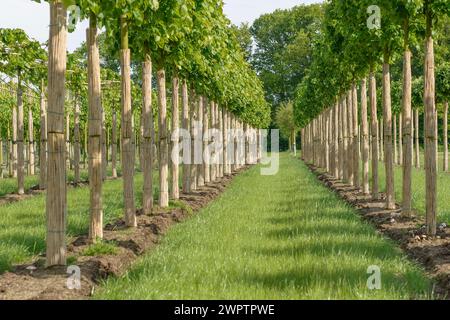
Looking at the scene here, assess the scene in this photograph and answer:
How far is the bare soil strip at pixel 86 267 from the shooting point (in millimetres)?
6273

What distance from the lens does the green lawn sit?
27.4 ft

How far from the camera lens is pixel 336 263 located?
7.69 metres

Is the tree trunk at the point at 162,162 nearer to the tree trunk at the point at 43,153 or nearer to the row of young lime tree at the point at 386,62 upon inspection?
the row of young lime tree at the point at 386,62

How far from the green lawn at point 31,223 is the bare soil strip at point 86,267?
0.34m

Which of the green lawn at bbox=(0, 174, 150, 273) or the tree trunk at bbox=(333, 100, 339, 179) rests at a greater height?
the tree trunk at bbox=(333, 100, 339, 179)

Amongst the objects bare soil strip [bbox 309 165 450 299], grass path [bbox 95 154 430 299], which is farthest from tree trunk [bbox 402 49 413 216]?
grass path [bbox 95 154 430 299]

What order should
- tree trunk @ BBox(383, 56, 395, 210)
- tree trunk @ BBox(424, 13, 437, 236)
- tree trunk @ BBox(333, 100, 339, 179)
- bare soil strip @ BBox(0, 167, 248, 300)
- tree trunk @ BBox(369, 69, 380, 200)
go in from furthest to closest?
tree trunk @ BBox(333, 100, 339, 179)
tree trunk @ BBox(369, 69, 380, 200)
tree trunk @ BBox(383, 56, 395, 210)
tree trunk @ BBox(424, 13, 437, 236)
bare soil strip @ BBox(0, 167, 248, 300)

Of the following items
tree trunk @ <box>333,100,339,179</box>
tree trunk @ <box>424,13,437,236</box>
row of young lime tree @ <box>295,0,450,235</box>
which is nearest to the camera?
tree trunk @ <box>424,13,437,236</box>

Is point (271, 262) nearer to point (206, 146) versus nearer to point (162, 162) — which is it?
point (162, 162)

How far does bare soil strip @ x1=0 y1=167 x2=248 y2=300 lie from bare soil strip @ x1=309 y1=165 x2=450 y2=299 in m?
3.74

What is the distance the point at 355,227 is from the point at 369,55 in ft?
19.2

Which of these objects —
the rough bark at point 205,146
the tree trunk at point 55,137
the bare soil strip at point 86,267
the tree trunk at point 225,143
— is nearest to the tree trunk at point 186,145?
A: the rough bark at point 205,146

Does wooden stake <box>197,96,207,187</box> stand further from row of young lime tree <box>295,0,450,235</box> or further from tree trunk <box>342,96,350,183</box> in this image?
tree trunk <box>342,96,350,183</box>

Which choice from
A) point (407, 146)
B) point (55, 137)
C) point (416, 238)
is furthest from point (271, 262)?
point (407, 146)
